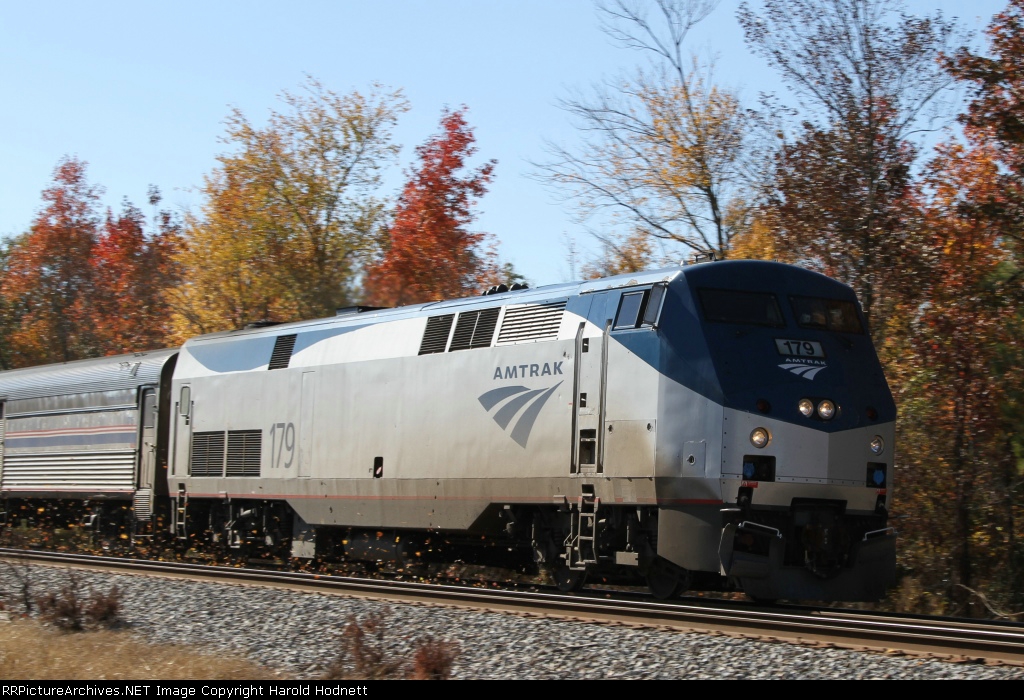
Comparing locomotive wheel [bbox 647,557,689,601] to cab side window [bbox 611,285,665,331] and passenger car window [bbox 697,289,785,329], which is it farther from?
passenger car window [bbox 697,289,785,329]

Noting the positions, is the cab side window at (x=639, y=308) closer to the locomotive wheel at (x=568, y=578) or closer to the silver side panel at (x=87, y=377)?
the locomotive wheel at (x=568, y=578)

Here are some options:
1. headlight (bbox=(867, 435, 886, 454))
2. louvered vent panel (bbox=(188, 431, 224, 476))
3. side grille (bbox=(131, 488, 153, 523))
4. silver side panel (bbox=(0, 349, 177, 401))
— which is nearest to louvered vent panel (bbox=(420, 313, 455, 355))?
louvered vent panel (bbox=(188, 431, 224, 476))

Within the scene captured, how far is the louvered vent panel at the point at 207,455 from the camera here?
60.6 feet

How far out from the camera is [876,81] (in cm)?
2092

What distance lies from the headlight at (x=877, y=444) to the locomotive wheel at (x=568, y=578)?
3559mm

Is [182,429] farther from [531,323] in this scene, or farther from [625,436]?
[625,436]

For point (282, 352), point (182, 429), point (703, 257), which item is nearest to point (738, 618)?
point (703, 257)

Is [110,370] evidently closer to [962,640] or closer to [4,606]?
[4,606]

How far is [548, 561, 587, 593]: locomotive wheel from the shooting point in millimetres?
13305

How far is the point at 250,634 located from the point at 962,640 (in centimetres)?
618

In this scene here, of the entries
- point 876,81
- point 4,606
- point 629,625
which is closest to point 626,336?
point 629,625

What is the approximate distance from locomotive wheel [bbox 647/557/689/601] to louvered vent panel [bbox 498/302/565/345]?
2.83 metres

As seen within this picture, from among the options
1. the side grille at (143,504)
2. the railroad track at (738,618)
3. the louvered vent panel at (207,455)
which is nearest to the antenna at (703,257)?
the railroad track at (738,618)

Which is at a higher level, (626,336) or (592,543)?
(626,336)
